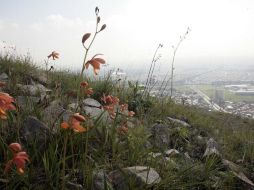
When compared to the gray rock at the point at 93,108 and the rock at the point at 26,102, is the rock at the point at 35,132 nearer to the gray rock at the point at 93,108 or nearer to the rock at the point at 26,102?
the rock at the point at 26,102

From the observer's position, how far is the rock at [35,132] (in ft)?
11.1

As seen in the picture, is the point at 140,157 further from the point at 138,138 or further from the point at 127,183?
the point at 127,183

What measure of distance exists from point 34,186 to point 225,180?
7.00 feet

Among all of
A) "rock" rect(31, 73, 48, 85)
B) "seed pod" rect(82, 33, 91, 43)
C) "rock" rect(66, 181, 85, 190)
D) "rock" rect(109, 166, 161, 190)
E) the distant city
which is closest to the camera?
"seed pod" rect(82, 33, 91, 43)

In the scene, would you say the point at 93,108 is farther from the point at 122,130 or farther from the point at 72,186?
the point at 72,186

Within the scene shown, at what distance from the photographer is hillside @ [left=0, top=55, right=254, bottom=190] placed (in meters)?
2.99

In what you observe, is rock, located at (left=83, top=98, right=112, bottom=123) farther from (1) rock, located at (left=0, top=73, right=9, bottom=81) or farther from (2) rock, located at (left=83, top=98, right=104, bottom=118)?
(1) rock, located at (left=0, top=73, right=9, bottom=81)

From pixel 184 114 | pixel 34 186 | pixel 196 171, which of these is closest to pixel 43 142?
pixel 34 186

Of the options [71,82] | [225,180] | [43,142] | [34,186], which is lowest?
[225,180]

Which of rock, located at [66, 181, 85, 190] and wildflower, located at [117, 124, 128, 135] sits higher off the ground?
wildflower, located at [117, 124, 128, 135]

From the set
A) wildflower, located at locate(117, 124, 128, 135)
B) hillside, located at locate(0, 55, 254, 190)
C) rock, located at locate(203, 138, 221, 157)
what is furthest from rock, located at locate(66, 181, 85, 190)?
rock, located at locate(203, 138, 221, 157)

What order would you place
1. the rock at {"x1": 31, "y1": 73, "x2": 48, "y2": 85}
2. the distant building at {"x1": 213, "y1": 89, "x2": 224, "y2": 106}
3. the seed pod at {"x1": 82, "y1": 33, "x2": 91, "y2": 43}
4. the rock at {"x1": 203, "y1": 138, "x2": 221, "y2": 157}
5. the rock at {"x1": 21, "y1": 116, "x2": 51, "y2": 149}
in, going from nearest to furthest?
the seed pod at {"x1": 82, "y1": 33, "x2": 91, "y2": 43} < the rock at {"x1": 21, "y1": 116, "x2": 51, "y2": 149} < the rock at {"x1": 203, "y1": 138, "x2": 221, "y2": 157} < the rock at {"x1": 31, "y1": 73, "x2": 48, "y2": 85} < the distant building at {"x1": 213, "y1": 89, "x2": 224, "y2": 106}

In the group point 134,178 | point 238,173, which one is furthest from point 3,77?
point 238,173

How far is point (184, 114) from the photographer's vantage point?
682cm
